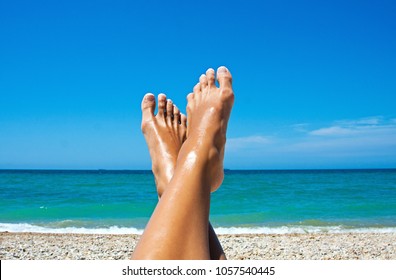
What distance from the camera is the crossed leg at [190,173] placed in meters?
1.60

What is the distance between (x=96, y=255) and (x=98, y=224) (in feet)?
14.4

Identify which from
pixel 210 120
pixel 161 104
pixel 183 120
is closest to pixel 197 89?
pixel 183 120

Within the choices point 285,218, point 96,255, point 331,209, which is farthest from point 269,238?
point 331,209

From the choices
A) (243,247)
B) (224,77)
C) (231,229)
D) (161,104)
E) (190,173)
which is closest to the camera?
(190,173)

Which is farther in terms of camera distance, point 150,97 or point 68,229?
point 68,229

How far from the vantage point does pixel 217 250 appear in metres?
2.00

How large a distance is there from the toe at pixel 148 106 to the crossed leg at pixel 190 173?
0.11 meters

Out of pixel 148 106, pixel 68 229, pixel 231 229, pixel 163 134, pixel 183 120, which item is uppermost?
pixel 148 106

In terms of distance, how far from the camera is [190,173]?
1.89 metres

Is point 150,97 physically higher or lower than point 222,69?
lower

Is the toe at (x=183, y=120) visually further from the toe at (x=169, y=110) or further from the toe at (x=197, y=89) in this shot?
the toe at (x=197, y=89)

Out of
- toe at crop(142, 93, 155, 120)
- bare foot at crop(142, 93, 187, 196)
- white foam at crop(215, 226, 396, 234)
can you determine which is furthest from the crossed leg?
white foam at crop(215, 226, 396, 234)

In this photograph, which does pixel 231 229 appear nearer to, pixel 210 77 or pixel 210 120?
pixel 210 77

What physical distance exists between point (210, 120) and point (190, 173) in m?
0.74
